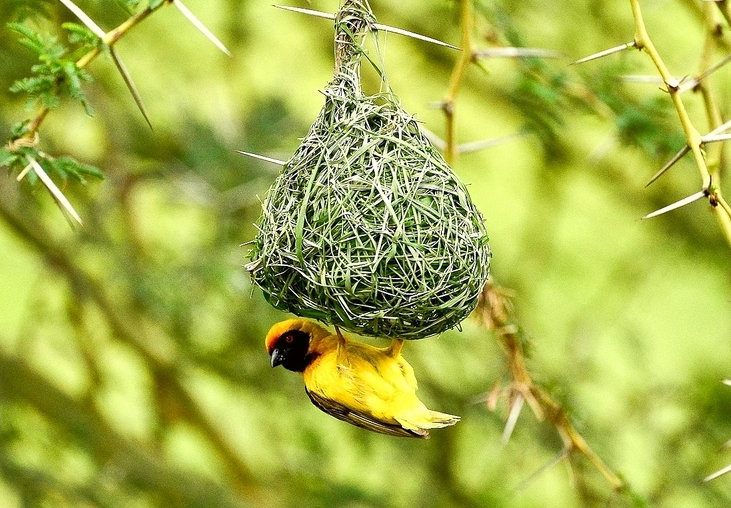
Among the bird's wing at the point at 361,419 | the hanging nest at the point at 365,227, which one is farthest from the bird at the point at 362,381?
the hanging nest at the point at 365,227

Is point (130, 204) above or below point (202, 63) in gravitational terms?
below

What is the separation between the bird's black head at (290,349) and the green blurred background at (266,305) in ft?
5.60

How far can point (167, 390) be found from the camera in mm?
6426

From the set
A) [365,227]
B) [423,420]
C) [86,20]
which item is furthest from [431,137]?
[86,20]

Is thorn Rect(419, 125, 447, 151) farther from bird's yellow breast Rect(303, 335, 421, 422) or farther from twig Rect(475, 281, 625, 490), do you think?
bird's yellow breast Rect(303, 335, 421, 422)

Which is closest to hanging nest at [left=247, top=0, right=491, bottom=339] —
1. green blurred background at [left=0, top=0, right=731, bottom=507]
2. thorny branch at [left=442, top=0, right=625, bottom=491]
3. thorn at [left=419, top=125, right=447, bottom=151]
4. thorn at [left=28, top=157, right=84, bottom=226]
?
thorn at [left=419, top=125, right=447, bottom=151]

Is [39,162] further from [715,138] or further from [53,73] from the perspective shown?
[715,138]

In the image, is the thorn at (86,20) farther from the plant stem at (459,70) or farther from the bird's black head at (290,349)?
the bird's black head at (290,349)

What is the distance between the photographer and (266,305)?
5.46 m

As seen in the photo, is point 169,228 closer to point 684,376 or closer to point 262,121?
point 262,121

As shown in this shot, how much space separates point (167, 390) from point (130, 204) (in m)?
1.38

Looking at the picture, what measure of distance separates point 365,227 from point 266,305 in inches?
116

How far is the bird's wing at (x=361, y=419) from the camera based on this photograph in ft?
10.3

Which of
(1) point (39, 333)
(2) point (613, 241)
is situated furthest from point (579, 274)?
(1) point (39, 333)
